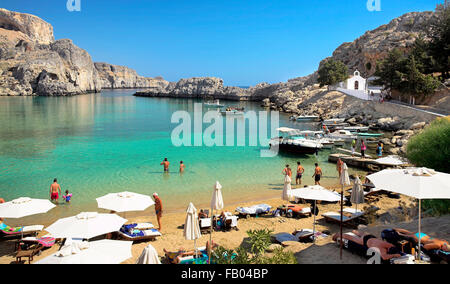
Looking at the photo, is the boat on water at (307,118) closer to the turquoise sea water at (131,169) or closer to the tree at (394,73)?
the tree at (394,73)

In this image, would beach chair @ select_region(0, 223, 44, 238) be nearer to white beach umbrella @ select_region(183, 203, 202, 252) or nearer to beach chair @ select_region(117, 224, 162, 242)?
beach chair @ select_region(117, 224, 162, 242)

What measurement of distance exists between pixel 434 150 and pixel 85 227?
1254cm

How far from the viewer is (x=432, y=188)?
6.67 metres

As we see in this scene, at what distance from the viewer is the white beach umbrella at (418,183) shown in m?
6.57

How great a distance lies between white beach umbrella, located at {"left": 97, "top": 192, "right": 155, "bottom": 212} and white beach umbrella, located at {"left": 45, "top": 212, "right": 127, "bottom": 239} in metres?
1.58

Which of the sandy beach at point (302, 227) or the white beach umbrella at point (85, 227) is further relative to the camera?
the sandy beach at point (302, 227)

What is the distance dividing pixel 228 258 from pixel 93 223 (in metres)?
3.85

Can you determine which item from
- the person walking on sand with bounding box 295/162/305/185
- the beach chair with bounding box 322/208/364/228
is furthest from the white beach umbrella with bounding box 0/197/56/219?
the person walking on sand with bounding box 295/162/305/185

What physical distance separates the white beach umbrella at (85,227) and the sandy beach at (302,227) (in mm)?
1341

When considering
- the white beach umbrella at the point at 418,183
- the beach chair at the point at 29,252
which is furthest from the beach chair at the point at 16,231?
the white beach umbrella at the point at 418,183

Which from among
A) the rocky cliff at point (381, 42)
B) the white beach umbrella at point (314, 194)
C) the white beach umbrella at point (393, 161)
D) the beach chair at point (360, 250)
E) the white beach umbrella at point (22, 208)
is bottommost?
the beach chair at point (360, 250)

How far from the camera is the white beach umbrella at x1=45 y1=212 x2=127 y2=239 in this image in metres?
7.93

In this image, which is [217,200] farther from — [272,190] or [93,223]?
[272,190]

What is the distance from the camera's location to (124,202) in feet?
34.4
